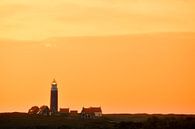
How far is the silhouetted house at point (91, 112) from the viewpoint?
17957 centimetres

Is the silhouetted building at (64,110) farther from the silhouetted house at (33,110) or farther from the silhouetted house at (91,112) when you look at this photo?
the silhouetted house at (33,110)

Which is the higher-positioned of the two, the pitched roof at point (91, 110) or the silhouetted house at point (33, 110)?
the silhouetted house at point (33, 110)

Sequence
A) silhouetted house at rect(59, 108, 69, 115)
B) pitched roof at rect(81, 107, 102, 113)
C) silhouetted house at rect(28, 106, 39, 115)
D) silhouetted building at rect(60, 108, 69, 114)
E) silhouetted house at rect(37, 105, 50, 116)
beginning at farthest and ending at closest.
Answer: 1. silhouetted house at rect(28, 106, 39, 115)
2. silhouetted building at rect(60, 108, 69, 114)
3. pitched roof at rect(81, 107, 102, 113)
4. silhouetted house at rect(59, 108, 69, 115)
5. silhouetted house at rect(37, 105, 50, 116)

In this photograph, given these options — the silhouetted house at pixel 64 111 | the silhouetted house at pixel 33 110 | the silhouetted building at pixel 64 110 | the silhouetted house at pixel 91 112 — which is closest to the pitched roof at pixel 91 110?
the silhouetted house at pixel 91 112

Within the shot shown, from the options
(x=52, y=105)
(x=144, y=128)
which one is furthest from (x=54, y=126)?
(x=52, y=105)

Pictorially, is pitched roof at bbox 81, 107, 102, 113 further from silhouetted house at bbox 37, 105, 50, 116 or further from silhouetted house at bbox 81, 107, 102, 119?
silhouetted house at bbox 37, 105, 50, 116

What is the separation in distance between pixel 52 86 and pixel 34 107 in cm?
1396

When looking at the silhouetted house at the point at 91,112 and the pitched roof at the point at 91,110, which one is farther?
the pitched roof at the point at 91,110

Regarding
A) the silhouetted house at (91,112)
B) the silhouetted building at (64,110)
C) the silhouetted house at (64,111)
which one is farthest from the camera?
the silhouetted building at (64,110)

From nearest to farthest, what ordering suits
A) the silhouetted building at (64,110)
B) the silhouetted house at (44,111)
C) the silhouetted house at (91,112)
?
the silhouetted house at (44,111)
the silhouetted house at (91,112)
the silhouetted building at (64,110)

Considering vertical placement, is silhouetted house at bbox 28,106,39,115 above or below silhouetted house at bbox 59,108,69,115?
above

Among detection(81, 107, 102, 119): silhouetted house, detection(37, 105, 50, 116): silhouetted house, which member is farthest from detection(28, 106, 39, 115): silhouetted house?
detection(81, 107, 102, 119): silhouetted house

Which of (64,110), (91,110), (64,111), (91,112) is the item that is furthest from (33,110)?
(91,112)

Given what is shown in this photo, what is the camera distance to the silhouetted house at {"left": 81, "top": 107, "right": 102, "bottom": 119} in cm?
17957
